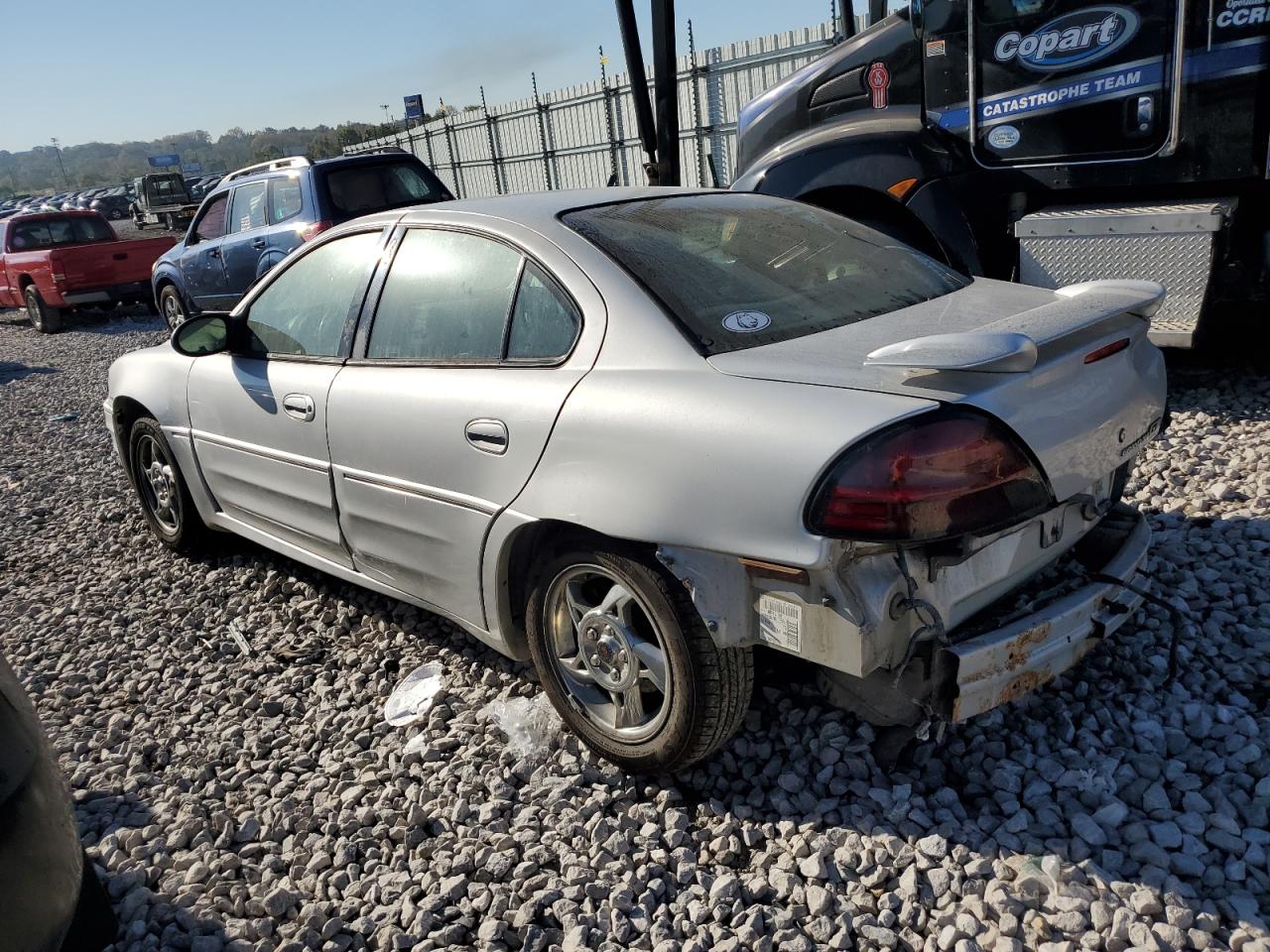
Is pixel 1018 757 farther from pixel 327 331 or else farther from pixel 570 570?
pixel 327 331

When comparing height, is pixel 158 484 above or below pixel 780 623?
below

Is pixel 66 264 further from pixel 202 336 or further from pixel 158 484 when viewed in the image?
pixel 202 336

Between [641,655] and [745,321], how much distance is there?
923 millimetres

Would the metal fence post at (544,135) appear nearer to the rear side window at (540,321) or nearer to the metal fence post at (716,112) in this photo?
the metal fence post at (716,112)

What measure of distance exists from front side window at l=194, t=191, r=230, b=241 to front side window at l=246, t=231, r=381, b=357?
7.58 m

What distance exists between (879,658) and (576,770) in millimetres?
1042

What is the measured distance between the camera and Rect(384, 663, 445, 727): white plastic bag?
3188mm

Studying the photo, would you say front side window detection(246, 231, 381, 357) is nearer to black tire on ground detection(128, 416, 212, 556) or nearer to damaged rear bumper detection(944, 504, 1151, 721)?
black tire on ground detection(128, 416, 212, 556)

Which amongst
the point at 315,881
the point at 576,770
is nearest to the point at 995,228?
the point at 576,770

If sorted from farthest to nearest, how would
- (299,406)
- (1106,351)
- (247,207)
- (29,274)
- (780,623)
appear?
(29,274), (247,207), (299,406), (1106,351), (780,623)

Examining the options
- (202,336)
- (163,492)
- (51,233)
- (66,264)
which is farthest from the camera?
(51,233)

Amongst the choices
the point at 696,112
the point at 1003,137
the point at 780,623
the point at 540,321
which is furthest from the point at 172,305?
the point at 780,623

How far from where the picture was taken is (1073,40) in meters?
4.77

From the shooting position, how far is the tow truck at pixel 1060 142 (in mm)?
4551
